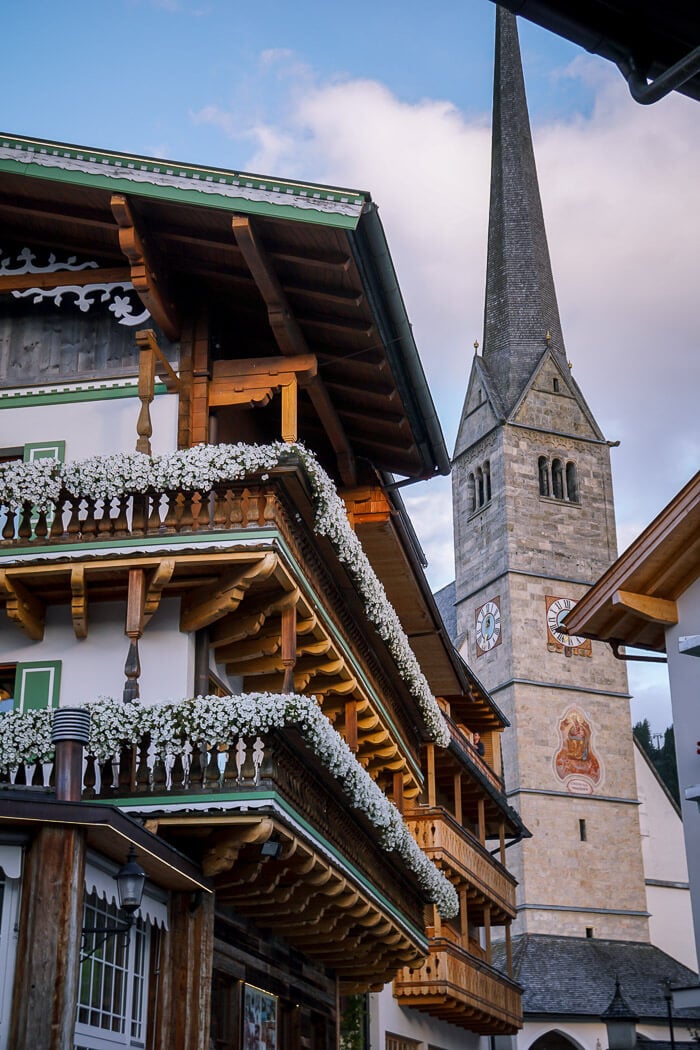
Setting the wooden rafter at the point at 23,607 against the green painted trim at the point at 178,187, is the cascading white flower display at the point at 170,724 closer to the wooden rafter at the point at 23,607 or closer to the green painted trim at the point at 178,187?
the wooden rafter at the point at 23,607

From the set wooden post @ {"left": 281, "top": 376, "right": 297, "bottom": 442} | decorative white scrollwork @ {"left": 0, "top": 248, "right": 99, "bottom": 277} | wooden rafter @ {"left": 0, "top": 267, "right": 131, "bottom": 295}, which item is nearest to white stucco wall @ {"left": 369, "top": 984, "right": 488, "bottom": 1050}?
wooden post @ {"left": 281, "top": 376, "right": 297, "bottom": 442}

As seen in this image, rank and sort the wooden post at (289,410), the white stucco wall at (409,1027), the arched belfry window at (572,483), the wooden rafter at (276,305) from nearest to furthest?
the wooden rafter at (276,305), the wooden post at (289,410), the white stucco wall at (409,1027), the arched belfry window at (572,483)

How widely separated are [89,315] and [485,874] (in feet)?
58.2

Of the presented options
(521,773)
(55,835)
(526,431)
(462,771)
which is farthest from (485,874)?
(526,431)

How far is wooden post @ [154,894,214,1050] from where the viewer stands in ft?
41.4

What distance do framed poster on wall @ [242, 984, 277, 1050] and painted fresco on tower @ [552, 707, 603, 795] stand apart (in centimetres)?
4412

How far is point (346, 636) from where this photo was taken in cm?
1691

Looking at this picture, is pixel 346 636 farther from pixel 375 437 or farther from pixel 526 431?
pixel 526 431

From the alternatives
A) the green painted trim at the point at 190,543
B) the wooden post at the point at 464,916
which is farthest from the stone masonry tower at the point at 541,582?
the green painted trim at the point at 190,543

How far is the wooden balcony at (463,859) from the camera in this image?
2561 centimetres

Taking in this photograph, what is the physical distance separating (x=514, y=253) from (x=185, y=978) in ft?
220

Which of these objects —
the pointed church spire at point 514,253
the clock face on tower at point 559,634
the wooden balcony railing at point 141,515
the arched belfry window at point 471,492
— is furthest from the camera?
the pointed church spire at point 514,253

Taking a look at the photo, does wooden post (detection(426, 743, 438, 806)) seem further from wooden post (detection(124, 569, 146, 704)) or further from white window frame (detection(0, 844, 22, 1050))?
white window frame (detection(0, 844, 22, 1050))

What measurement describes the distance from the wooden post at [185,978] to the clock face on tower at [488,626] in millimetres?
50038
